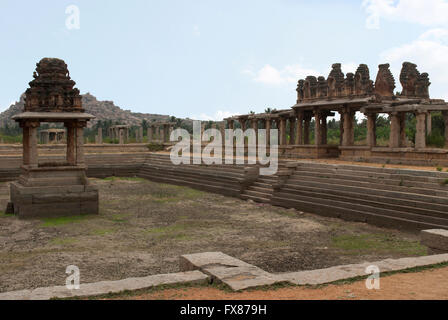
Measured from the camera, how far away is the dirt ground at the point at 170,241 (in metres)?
8.45

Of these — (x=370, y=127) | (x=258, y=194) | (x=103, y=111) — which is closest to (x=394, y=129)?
(x=370, y=127)

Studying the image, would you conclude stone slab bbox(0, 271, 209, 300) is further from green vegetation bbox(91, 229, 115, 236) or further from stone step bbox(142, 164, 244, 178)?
stone step bbox(142, 164, 244, 178)

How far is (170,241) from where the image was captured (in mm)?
10695

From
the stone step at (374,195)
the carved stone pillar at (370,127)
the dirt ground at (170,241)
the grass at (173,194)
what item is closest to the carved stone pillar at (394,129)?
the carved stone pillar at (370,127)

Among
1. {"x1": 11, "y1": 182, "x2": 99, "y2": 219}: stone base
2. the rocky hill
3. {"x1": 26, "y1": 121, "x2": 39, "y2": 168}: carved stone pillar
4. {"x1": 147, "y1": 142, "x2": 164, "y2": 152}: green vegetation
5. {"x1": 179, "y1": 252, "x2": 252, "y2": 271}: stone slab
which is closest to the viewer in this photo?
{"x1": 179, "y1": 252, "x2": 252, "y2": 271}: stone slab

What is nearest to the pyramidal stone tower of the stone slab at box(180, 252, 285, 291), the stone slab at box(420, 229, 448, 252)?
the stone slab at box(180, 252, 285, 291)

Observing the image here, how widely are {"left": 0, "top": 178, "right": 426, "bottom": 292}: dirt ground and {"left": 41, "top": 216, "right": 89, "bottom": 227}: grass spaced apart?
30 mm

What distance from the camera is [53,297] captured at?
5.06 m

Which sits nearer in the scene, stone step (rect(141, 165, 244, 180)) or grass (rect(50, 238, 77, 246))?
grass (rect(50, 238, 77, 246))

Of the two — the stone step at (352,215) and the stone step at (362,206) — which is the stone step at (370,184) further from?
the stone step at (352,215)

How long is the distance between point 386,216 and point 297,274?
6908mm

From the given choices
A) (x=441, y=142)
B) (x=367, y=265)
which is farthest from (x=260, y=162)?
(x=367, y=265)

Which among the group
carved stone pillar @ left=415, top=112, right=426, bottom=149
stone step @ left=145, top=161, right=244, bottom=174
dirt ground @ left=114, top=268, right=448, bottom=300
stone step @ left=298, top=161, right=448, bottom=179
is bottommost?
dirt ground @ left=114, top=268, right=448, bottom=300

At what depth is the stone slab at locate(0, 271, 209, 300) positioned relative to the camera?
5.11m
